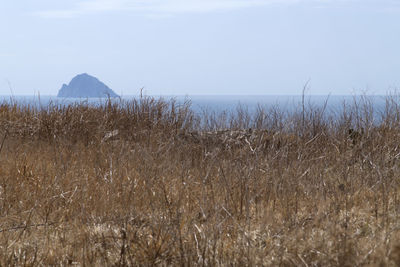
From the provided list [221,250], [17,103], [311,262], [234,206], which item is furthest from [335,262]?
[17,103]

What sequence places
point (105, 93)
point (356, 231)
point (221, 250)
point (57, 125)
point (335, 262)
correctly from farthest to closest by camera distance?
point (105, 93) → point (57, 125) → point (356, 231) → point (221, 250) → point (335, 262)

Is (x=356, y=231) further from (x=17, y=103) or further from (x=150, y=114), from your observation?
(x=17, y=103)

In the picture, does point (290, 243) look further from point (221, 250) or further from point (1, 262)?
point (1, 262)

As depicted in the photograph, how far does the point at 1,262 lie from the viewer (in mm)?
3830

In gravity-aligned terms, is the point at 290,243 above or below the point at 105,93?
below

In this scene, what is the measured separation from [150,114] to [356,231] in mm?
10056

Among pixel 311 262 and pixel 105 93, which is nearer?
pixel 311 262

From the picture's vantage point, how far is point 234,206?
208 inches

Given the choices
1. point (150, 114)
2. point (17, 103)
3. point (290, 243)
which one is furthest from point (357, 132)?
point (17, 103)

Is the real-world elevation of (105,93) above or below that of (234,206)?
above

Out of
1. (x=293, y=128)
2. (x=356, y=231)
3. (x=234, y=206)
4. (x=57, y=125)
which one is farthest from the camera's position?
(x=57, y=125)

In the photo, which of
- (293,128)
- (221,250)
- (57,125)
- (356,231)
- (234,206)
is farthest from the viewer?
(57,125)

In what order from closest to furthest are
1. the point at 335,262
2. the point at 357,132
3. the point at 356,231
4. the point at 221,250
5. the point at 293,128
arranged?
the point at 335,262, the point at 221,250, the point at 356,231, the point at 357,132, the point at 293,128

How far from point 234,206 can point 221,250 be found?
5.14ft
